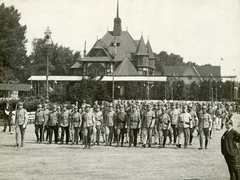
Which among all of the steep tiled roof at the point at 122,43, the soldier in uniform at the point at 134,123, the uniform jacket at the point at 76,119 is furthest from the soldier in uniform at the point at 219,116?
the steep tiled roof at the point at 122,43

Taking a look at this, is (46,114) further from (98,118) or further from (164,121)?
(164,121)

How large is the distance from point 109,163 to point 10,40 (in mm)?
51279

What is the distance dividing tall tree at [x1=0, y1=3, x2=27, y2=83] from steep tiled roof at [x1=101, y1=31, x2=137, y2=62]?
132 ft

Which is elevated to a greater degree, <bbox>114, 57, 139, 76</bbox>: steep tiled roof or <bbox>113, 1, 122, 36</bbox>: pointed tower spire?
<bbox>113, 1, 122, 36</bbox>: pointed tower spire

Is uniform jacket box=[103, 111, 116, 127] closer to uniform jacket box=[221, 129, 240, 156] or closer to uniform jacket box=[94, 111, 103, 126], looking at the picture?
uniform jacket box=[94, 111, 103, 126]

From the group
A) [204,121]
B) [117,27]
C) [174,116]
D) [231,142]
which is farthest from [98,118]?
[117,27]

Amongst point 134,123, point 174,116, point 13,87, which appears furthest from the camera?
point 13,87

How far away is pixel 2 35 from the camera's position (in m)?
59.6

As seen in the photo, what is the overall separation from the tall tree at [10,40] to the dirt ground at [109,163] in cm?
4443

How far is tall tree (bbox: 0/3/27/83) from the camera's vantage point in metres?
57.6

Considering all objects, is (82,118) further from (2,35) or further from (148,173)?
(2,35)

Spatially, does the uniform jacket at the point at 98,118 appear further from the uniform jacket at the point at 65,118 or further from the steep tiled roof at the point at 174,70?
the steep tiled roof at the point at 174,70

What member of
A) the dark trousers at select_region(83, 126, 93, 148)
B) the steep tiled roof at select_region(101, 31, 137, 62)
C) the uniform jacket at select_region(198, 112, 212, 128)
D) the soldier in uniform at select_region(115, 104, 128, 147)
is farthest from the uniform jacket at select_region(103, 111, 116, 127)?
the steep tiled roof at select_region(101, 31, 137, 62)

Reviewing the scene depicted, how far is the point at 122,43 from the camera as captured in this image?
102875mm
